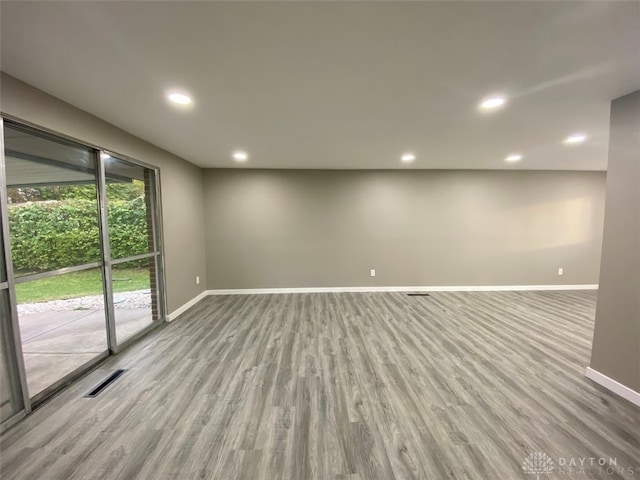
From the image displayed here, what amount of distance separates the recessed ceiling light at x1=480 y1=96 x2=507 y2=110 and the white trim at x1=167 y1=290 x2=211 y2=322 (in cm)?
460

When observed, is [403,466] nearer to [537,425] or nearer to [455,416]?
[455,416]

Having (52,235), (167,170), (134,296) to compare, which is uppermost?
(167,170)

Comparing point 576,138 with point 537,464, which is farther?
point 576,138

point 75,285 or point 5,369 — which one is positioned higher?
point 75,285

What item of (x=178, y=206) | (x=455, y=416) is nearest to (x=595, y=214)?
(x=455, y=416)

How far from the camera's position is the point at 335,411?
183cm

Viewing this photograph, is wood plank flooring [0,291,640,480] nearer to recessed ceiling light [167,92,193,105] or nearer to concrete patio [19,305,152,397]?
concrete patio [19,305,152,397]

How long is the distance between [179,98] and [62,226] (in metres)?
1.59

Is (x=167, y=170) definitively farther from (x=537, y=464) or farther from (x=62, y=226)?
(x=537, y=464)

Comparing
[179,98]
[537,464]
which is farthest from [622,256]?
[179,98]

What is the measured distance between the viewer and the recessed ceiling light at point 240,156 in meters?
3.69

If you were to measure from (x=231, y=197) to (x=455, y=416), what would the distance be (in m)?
4.68

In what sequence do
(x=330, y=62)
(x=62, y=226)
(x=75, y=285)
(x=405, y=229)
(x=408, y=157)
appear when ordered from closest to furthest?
(x=330, y=62) → (x=62, y=226) → (x=75, y=285) → (x=408, y=157) → (x=405, y=229)

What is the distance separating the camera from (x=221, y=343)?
9.55 feet
